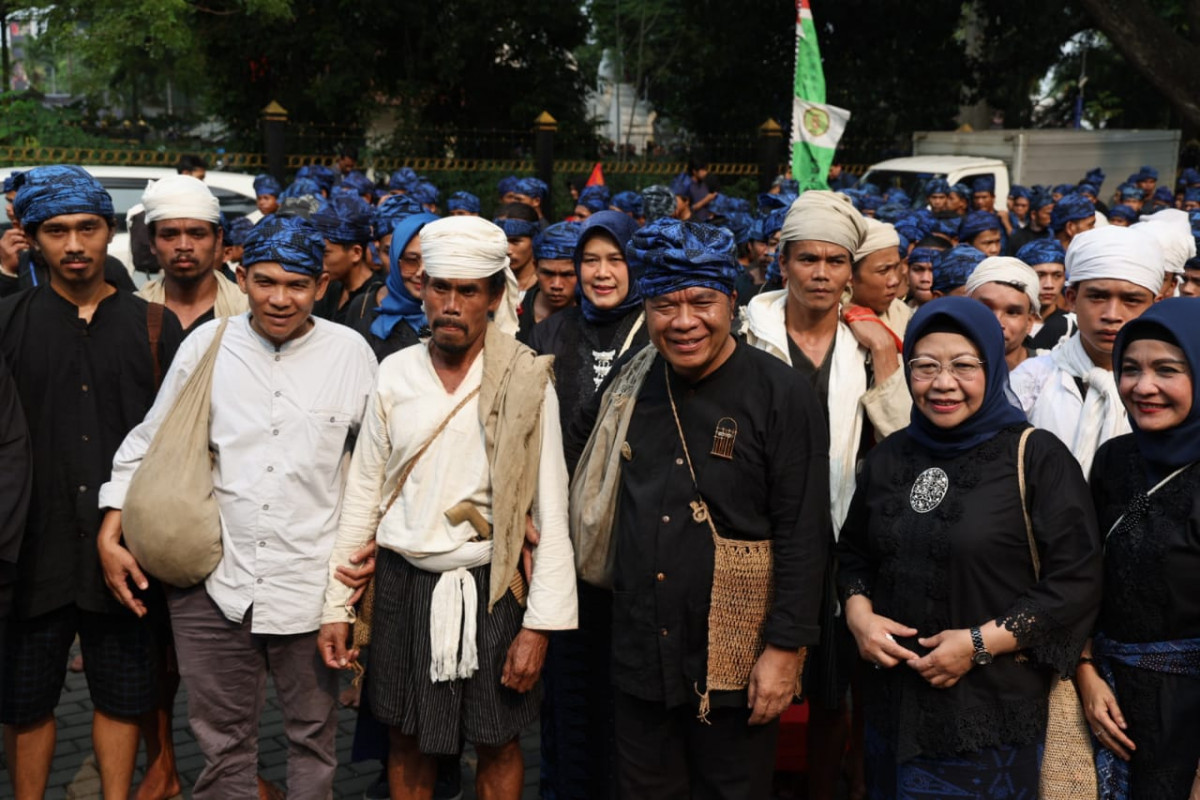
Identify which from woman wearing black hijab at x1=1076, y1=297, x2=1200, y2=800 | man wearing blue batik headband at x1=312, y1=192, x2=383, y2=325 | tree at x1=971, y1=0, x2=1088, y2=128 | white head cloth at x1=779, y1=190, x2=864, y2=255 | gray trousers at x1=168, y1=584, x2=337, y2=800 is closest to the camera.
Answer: woman wearing black hijab at x1=1076, y1=297, x2=1200, y2=800

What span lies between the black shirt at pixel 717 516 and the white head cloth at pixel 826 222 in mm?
875

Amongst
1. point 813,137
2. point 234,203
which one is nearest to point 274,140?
point 234,203

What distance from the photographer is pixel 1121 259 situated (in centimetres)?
379

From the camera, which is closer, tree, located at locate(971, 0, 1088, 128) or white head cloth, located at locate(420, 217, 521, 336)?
white head cloth, located at locate(420, 217, 521, 336)

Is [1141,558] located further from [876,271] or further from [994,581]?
[876,271]

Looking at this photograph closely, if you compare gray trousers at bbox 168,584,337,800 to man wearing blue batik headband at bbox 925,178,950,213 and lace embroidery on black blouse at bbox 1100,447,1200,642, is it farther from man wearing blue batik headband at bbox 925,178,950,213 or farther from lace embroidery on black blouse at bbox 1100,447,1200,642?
man wearing blue batik headband at bbox 925,178,950,213

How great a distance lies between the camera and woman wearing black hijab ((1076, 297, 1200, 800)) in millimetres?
3021

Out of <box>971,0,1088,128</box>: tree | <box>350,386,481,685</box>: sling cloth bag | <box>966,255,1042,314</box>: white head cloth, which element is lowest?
<box>350,386,481,685</box>: sling cloth bag

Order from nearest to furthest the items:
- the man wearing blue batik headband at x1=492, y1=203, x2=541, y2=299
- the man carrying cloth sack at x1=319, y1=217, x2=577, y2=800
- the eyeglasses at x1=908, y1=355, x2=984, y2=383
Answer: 1. the eyeglasses at x1=908, y1=355, x2=984, y2=383
2. the man carrying cloth sack at x1=319, y1=217, x2=577, y2=800
3. the man wearing blue batik headband at x1=492, y1=203, x2=541, y2=299

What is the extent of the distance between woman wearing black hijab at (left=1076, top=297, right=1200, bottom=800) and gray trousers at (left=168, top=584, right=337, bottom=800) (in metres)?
2.38

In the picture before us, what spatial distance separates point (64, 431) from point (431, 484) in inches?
54.1

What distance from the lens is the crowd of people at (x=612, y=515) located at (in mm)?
3168

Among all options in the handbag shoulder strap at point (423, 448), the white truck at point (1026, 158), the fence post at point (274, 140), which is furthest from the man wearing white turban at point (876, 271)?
the fence post at point (274, 140)

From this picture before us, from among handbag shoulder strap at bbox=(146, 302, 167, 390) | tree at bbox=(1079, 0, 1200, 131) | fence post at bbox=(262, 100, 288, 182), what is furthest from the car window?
tree at bbox=(1079, 0, 1200, 131)
